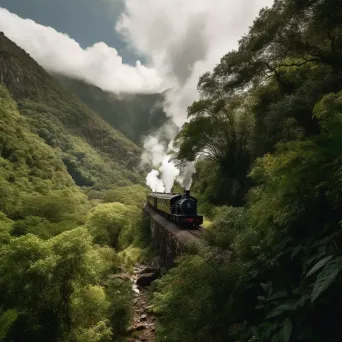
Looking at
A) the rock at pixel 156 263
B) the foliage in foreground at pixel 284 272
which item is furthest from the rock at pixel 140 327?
the foliage in foreground at pixel 284 272

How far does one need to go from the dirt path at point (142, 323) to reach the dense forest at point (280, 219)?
395cm

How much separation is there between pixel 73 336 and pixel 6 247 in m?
5.68

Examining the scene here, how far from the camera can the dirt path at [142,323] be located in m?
15.8

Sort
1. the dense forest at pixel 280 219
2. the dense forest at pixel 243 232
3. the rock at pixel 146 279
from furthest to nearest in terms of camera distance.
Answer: the rock at pixel 146 279 < the dense forest at pixel 243 232 < the dense forest at pixel 280 219

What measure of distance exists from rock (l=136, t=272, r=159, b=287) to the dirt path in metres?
1.60

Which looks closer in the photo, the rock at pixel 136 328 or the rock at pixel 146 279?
the rock at pixel 136 328

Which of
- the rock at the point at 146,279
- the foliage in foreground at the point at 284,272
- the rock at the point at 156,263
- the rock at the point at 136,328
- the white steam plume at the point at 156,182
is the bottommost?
the rock at the point at 136,328

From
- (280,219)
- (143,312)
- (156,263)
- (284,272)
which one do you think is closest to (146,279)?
(156,263)

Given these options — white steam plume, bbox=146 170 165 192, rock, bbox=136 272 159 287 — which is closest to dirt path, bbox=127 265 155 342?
rock, bbox=136 272 159 287

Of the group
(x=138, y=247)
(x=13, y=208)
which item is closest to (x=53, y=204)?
(x=13, y=208)

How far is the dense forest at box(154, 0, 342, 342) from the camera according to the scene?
14.2 feet

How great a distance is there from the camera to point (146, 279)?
77.9 ft

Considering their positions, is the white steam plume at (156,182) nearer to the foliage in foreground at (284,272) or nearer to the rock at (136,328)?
the rock at (136,328)

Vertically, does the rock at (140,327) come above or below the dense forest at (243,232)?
below
